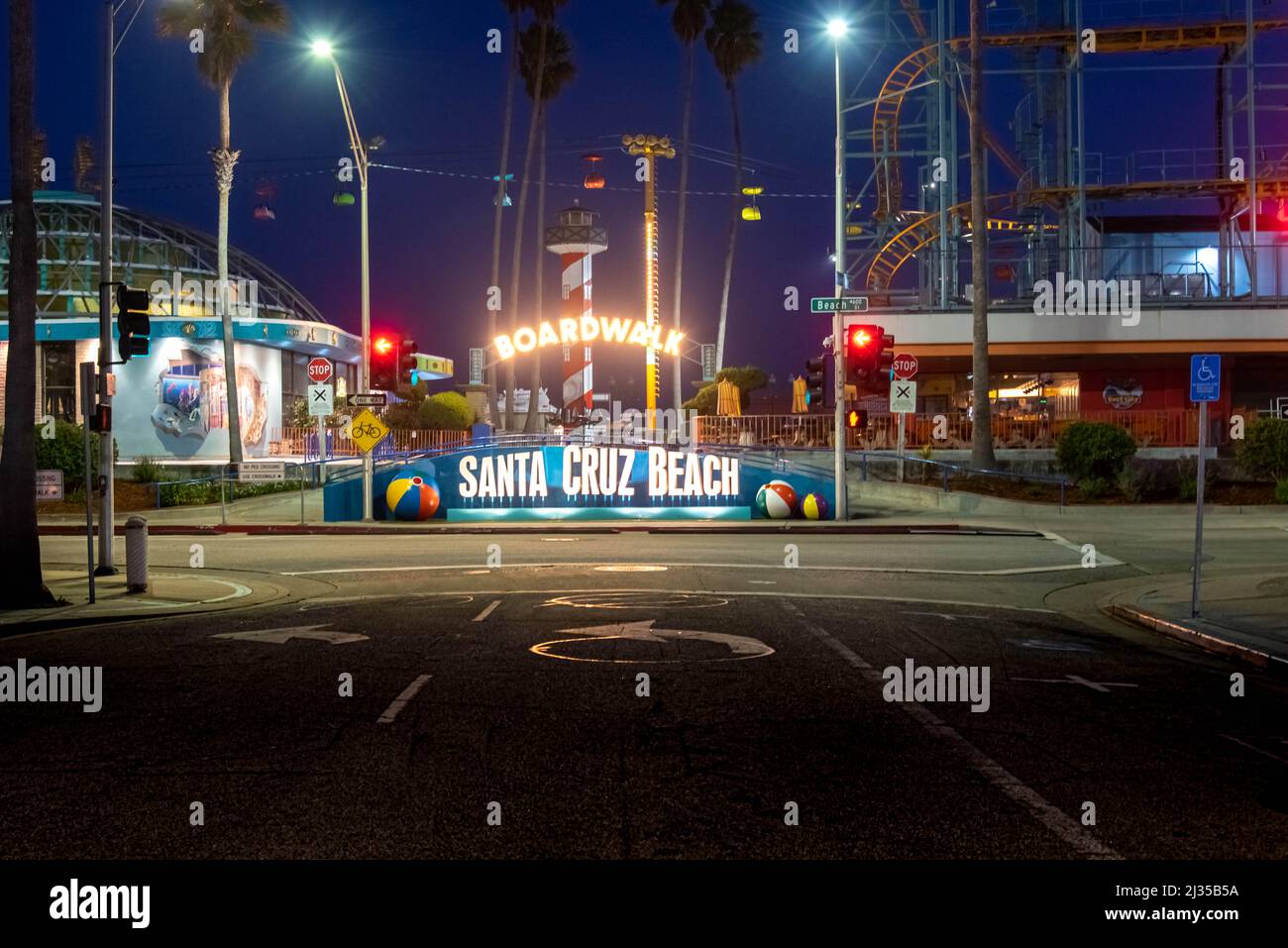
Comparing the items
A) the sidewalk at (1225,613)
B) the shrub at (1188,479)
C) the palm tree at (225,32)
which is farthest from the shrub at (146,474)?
the sidewalk at (1225,613)

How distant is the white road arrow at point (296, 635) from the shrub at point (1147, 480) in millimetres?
25672

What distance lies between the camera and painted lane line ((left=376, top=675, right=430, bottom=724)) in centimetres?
845

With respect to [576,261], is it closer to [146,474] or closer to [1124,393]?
[146,474]

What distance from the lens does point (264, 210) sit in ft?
174

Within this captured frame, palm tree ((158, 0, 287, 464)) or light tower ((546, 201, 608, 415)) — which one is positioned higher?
palm tree ((158, 0, 287, 464))

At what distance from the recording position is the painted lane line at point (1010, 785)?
5784 millimetres

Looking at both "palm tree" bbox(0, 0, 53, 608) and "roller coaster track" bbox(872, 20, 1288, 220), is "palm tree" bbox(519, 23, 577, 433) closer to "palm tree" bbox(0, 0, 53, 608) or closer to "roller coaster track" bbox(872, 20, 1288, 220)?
"roller coaster track" bbox(872, 20, 1288, 220)

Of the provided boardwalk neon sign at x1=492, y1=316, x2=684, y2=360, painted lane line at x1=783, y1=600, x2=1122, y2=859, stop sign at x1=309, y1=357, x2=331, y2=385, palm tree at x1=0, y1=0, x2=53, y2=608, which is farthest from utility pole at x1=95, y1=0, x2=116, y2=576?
boardwalk neon sign at x1=492, y1=316, x2=684, y2=360

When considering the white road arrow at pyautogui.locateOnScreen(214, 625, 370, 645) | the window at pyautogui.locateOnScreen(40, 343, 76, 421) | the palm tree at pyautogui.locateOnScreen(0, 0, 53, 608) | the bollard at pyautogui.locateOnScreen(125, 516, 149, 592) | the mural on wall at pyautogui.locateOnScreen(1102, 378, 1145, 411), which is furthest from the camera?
the window at pyautogui.locateOnScreen(40, 343, 76, 421)

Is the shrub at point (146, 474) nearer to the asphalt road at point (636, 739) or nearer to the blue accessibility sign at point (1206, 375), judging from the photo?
the asphalt road at point (636, 739)

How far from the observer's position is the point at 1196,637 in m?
12.9

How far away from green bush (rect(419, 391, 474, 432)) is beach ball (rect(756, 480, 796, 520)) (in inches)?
896
